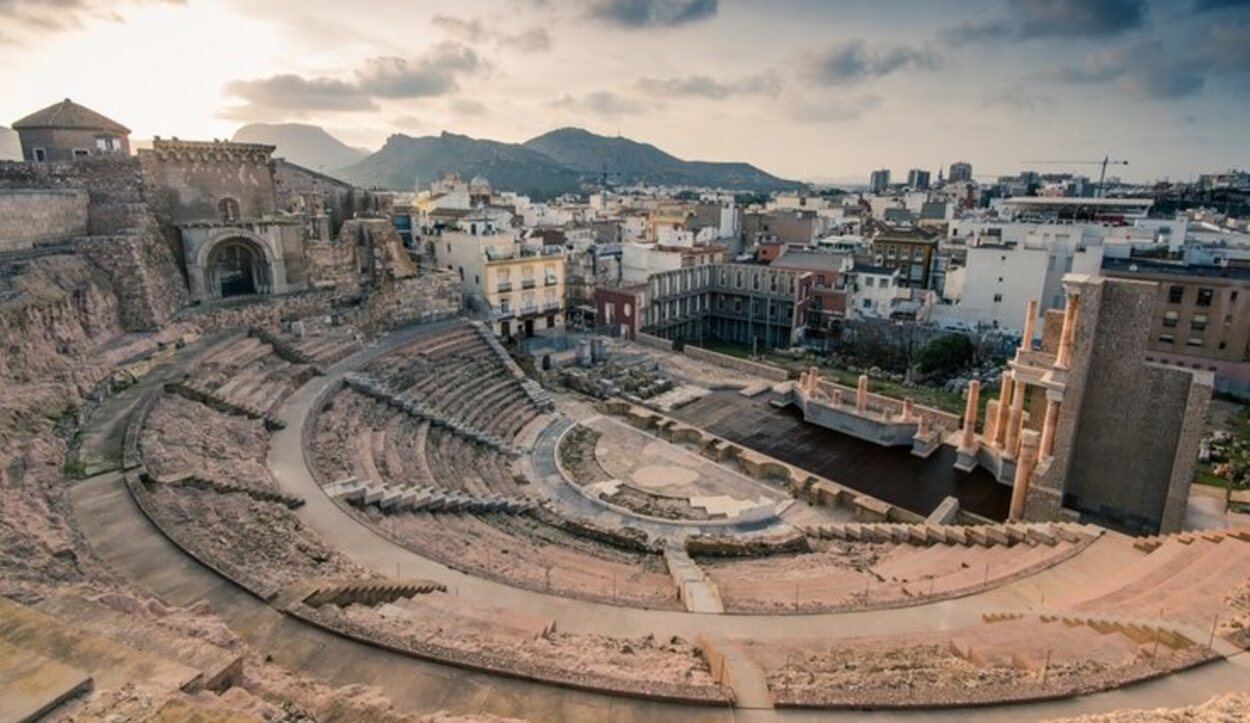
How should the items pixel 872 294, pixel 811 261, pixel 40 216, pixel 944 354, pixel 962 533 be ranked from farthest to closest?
1. pixel 811 261
2. pixel 872 294
3. pixel 944 354
4. pixel 40 216
5. pixel 962 533

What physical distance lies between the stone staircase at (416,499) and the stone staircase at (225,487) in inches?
49.4

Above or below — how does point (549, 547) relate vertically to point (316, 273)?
below

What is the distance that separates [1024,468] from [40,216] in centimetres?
3723

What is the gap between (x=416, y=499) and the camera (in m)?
→ 18.5

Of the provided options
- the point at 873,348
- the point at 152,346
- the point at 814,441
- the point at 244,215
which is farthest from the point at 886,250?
the point at 152,346

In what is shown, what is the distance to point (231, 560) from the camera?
11.8 meters

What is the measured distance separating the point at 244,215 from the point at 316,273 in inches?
179

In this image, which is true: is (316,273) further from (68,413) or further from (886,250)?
(886,250)

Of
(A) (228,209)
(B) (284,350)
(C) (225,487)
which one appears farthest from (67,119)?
(C) (225,487)

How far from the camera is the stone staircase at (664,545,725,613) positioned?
13742 mm

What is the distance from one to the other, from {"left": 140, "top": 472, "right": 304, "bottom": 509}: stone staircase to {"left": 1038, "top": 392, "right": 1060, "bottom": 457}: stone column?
74.7 feet

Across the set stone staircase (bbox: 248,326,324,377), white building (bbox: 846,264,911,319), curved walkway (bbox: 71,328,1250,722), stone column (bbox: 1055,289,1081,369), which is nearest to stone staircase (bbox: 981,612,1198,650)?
curved walkway (bbox: 71,328,1250,722)

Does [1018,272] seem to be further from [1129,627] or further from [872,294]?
[1129,627]

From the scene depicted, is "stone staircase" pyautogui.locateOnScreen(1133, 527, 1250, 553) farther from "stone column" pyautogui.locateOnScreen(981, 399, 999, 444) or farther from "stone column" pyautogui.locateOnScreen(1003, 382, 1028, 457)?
"stone column" pyautogui.locateOnScreen(981, 399, 999, 444)
